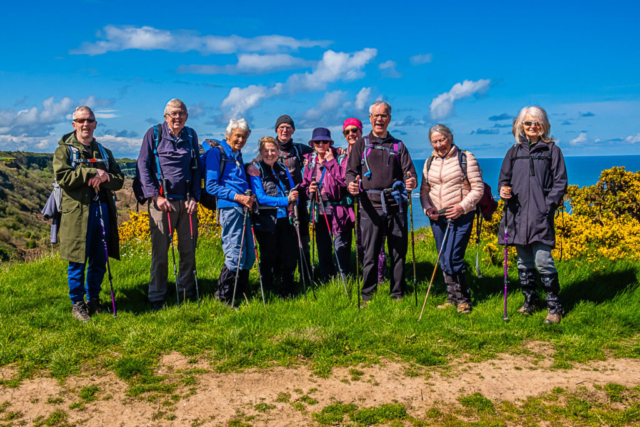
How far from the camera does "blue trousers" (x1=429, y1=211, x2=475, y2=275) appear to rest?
20.4 feet

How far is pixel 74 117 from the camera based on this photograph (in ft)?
19.6

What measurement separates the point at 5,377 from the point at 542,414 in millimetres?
5162

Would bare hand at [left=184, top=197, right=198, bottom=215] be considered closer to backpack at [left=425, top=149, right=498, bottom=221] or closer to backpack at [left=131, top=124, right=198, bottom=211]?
backpack at [left=131, top=124, right=198, bottom=211]

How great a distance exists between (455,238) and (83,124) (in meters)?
4.95

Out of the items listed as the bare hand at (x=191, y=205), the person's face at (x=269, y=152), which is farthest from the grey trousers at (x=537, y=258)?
the bare hand at (x=191, y=205)

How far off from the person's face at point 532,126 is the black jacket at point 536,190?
0.14m

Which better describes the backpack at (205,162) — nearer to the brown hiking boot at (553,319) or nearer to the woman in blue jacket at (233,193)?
the woman in blue jacket at (233,193)

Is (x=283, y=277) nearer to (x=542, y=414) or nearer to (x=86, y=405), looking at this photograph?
(x=86, y=405)

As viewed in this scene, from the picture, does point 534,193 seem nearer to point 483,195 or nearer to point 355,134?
point 483,195

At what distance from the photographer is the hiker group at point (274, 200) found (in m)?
5.91

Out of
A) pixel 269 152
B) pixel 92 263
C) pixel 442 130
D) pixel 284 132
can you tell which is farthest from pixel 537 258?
pixel 92 263

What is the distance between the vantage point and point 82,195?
19.7 feet

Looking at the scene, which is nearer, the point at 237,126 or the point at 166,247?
the point at 237,126

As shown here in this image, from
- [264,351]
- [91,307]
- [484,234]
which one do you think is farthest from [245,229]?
[484,234]
